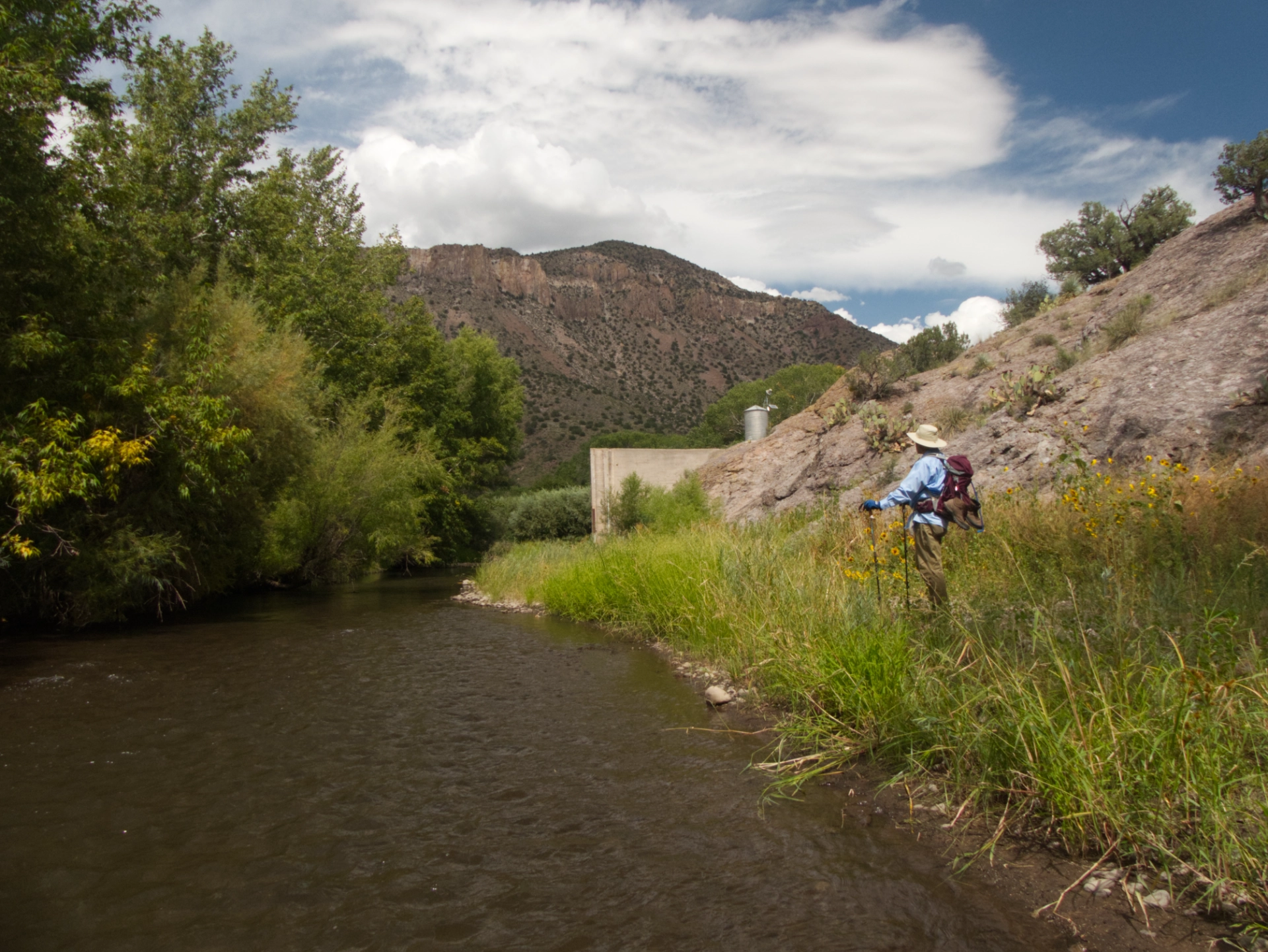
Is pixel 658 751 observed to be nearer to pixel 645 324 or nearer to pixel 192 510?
pixel 192 510

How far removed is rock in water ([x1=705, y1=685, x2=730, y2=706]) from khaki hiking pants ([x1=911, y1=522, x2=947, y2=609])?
2.27 metres

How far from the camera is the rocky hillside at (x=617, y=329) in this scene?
255 feet

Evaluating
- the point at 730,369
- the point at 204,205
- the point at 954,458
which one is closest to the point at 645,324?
the point at 730,369

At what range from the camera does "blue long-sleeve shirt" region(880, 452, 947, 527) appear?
6906 millimetres

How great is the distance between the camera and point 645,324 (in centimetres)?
9294

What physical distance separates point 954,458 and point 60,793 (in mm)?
7650

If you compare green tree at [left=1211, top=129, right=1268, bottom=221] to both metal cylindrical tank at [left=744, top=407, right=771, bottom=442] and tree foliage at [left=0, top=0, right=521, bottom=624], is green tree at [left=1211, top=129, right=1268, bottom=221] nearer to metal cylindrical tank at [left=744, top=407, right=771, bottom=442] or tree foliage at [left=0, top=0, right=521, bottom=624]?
metal cylindrical tank at [left=744, top=407, right=771, bottom=442]

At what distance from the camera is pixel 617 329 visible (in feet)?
302

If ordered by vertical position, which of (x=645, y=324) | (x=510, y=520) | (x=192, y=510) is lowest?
(x=510, y=520)

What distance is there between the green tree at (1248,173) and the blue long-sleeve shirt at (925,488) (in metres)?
14.4

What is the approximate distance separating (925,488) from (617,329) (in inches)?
3426

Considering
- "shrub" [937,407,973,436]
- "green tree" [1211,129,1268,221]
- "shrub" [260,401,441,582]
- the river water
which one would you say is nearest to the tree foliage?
"shrub" [260,401,441,582]

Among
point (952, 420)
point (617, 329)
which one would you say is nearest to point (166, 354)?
point (952, 420)

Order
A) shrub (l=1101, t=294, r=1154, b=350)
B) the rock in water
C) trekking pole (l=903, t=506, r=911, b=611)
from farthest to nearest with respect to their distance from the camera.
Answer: shrub (l=1101, t=294, r=1154, b=350) < the rock in water < trekking pole (l=903, t=506, r=911, b=611)
